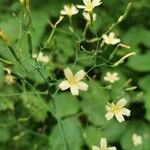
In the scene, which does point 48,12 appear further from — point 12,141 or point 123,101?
point 123,101

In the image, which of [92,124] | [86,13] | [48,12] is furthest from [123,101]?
[48,12]

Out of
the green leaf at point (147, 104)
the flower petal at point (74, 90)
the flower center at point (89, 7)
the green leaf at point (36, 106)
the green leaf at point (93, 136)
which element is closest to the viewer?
the flower petal at point (74, 90)

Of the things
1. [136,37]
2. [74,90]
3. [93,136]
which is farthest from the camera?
[136,37]

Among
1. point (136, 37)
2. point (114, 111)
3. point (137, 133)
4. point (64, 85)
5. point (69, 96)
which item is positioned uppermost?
point (136, 37)

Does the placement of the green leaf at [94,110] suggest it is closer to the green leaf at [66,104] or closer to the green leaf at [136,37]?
the green leaf at [66,104]

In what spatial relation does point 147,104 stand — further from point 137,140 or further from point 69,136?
point 69,136

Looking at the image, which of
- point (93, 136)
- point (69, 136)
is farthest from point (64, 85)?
point (69, 136)

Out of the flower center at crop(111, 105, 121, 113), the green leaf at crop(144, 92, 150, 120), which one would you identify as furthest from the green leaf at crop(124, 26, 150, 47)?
the flower center at crop(111, 105, 121, 113)

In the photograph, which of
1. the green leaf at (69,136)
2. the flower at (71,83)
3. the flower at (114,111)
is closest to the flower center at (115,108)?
the flower at (114,111)

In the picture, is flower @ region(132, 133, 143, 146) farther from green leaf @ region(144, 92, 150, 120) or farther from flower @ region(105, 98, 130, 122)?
flower @ region(105, 98, 130, 122)

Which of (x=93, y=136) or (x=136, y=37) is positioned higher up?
(x=136, y=37)
